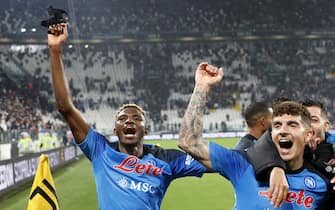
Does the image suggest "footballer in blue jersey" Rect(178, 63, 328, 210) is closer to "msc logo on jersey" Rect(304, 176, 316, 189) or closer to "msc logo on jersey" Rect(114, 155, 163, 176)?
"msc logo on jersey" Rect(304, 176, 316, 189)

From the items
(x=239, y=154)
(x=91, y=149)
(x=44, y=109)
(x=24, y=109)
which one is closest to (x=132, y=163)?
(x=91, y=149)

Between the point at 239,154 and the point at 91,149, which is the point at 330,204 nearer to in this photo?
the point at 239,154

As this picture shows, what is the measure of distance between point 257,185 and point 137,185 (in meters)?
1.02

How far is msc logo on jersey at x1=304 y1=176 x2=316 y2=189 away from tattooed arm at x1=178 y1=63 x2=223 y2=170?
53 cm

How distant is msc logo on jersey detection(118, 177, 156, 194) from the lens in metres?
3.41

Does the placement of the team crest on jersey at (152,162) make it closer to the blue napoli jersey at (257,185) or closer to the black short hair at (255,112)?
the blue napoli jersey at (257,185)

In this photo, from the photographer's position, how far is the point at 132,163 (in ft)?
11.5

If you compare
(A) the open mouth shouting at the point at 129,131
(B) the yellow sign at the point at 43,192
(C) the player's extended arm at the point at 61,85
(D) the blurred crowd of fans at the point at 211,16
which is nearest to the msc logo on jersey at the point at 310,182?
(A) the open mouth shouting at the point at 129,131

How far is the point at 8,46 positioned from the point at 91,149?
37.5 metres

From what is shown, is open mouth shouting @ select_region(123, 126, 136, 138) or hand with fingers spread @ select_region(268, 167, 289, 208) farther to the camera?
open mouth shouting @ select_region(123, 126, 136, 138)

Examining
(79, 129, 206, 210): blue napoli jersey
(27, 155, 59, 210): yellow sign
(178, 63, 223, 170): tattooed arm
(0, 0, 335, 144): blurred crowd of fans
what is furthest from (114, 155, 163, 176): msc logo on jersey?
(0, 0, 335, 144): blurred crowd of fans

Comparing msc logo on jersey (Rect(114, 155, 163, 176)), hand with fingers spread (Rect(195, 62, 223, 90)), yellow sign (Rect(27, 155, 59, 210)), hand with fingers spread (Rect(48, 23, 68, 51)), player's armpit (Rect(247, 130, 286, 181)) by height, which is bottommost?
yellow sign (Rect(27, 155, 59, 210))

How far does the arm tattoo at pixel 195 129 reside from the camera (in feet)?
8.78

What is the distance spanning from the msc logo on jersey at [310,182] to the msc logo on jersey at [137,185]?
→ 1.15 m
